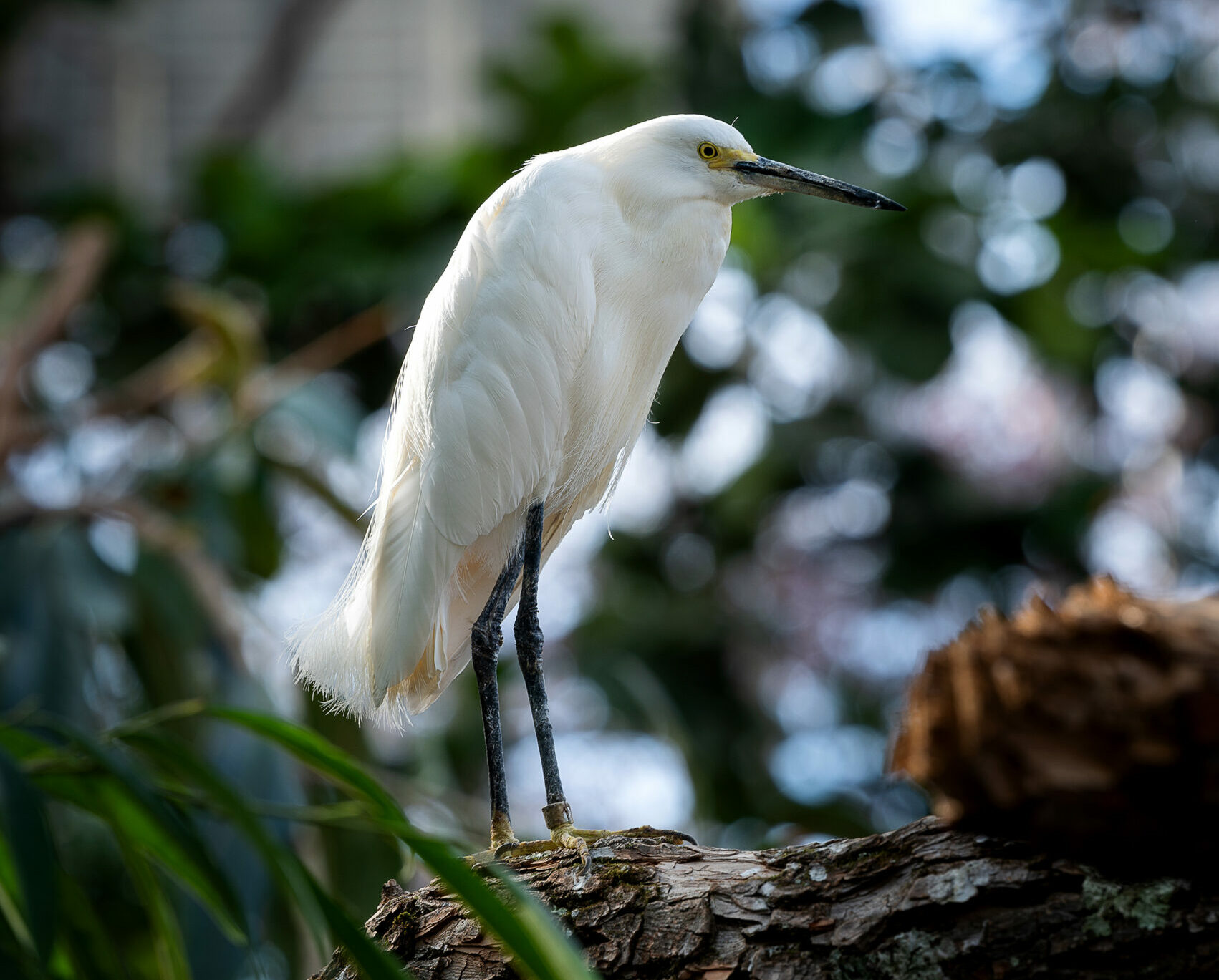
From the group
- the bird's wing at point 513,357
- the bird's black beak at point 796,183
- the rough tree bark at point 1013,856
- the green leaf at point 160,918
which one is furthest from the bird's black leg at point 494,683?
the bird's black beak at point 796,183

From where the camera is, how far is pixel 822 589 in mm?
5504

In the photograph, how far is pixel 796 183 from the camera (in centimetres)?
166

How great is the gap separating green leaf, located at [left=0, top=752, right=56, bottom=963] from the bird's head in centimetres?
113

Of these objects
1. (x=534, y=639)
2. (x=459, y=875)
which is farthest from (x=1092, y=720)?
(x=534, y=639)

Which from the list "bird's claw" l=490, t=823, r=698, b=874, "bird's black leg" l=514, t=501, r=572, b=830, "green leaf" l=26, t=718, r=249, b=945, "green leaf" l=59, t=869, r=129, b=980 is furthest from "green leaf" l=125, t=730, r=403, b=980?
"bird's black leg" l=514, t=501, r=572, b=830

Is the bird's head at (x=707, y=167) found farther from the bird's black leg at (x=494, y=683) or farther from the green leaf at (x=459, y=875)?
the green leaf at (x=459, y=875)

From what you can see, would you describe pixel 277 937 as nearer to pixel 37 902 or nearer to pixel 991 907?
pixel 37 902

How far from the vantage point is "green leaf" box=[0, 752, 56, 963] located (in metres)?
1.07

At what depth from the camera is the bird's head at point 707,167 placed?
165cm

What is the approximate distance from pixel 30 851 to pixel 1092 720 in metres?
1.01

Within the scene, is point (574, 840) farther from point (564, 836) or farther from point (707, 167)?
point (707, 167)

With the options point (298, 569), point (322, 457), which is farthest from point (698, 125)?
point (298, 569)

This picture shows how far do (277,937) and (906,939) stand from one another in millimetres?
2614

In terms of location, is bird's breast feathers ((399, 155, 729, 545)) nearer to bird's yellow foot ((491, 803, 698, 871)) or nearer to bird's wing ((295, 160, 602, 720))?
bird's wing ((295, 160, 602, 720))
